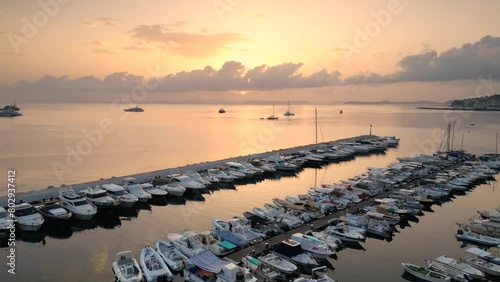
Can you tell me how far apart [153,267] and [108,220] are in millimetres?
12205

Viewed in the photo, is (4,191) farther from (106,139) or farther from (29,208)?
(106,139)

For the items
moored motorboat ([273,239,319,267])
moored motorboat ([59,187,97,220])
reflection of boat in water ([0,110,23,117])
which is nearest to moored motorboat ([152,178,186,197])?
moored motorboat ([59,187,97,220])

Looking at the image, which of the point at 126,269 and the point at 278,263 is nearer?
the point at 126,269

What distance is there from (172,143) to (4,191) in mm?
48129

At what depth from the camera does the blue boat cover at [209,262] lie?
1870cm

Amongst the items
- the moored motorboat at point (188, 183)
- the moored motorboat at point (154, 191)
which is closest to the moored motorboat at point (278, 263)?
the moored motorboat at point (154, 191)

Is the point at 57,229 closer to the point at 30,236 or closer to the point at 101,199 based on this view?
the point at 30,236

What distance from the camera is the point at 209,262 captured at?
19.4 meters

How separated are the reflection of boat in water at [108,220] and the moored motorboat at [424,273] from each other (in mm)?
21778

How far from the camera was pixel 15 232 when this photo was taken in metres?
25.8

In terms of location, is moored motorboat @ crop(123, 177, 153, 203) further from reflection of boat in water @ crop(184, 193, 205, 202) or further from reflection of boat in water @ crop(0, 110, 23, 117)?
reflection of boat in water @ crop(0, 110, 23, 117)

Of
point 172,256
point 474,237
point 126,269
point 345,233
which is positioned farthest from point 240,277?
point 474,237

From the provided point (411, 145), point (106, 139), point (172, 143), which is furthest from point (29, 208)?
point (411, 145)

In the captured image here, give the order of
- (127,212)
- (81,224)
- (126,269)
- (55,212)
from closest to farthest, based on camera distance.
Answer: (126,269), (55,212), (81,224), (127,212)
